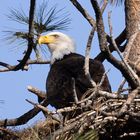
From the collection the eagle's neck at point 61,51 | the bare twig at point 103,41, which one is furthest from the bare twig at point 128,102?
the eagle's neck at point 61,51

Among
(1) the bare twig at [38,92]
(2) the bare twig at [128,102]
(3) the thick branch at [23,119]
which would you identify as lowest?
(3) the thick branch at [23,119]

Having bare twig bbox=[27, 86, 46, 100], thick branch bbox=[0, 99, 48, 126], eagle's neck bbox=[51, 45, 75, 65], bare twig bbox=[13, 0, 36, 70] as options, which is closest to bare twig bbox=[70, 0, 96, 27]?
bare twig bbox=[13, 0, 36, 70]

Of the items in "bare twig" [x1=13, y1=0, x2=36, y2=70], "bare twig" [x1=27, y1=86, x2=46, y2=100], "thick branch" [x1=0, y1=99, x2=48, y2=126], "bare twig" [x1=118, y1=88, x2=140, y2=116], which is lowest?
"thick branch" [x1=0, y1=99, x2=48, y2=126]

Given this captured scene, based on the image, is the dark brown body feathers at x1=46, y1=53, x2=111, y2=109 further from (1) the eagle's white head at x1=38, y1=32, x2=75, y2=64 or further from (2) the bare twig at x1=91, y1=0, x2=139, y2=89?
(2) the bare twig at x1=91, y1=0, x2=139, y2=89

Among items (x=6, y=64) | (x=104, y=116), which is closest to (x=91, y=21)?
(x=104, y=116)

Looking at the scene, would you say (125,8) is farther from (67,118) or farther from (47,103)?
(67,118)

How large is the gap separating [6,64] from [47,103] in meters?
0.58

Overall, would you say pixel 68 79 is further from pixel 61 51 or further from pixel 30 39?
pixel 61 51

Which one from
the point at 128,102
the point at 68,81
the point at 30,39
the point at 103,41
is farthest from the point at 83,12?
the point at 68,81

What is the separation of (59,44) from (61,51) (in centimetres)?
15

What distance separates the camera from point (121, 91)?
17.5ft

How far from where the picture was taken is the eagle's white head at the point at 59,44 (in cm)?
777

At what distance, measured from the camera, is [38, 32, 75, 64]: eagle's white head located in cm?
777

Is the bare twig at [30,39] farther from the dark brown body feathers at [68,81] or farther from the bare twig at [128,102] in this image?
the bare twig at [128,102]
